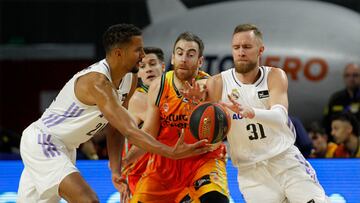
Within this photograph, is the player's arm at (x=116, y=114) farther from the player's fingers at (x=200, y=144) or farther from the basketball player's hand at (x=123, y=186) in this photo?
the basketball player's hand at (x=123, y=186)

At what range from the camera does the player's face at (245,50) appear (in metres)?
6.19

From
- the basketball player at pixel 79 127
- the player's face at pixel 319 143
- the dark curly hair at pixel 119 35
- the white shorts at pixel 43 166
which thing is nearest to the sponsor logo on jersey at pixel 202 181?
the basketball player at pixel 79 127

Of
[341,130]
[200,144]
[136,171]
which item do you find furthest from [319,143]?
[200,144]

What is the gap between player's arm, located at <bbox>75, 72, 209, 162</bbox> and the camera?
5625 mm

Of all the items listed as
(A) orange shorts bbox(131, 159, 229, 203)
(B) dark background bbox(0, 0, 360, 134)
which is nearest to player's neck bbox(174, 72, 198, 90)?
(A) orange shorts bbox(131, 159, 229, 203)

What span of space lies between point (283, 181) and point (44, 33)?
12.5 metres

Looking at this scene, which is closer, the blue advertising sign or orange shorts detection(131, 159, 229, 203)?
orange shorts detection(131, 159, 229, 203)

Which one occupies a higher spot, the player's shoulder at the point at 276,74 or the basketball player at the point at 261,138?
the player's shoulder at the point at 276,74

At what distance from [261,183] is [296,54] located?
7477 millimetres

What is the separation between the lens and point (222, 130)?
5.85m

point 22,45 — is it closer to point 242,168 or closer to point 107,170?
point 107,170

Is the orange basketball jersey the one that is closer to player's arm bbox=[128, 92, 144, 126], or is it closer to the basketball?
the basketball

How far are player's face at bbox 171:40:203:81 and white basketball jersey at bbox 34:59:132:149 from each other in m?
0.91

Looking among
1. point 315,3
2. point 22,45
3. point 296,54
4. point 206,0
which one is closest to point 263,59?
point 296,54
